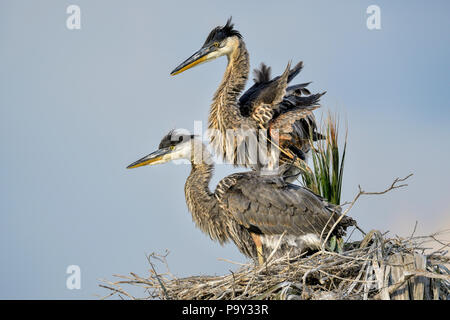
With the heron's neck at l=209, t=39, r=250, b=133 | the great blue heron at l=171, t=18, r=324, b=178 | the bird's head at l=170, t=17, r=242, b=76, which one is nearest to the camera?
the great blue heron at l=171, t=18, r=324, b=178

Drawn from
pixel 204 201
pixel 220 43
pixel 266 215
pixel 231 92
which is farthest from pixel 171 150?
pixel 220 43

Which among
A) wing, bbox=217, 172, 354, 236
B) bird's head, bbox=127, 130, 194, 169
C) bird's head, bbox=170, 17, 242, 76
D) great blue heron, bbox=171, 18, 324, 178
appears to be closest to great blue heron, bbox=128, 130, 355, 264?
wing, bbox=217, 172, 354, 236

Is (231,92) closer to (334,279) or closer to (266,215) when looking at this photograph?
(266,215)

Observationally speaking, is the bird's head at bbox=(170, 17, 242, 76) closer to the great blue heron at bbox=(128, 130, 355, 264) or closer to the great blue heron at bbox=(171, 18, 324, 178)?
the great blue heron at bbox=(171, 18, 324, 178)

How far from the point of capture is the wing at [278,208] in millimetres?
5586

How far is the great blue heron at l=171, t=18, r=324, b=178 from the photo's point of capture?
7348 mm

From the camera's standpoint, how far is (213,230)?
636 cm

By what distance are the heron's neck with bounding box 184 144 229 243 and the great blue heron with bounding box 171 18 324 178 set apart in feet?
2.78

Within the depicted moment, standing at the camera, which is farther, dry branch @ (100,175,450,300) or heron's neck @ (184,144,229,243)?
heron's neck @ (184,144,229,243)
